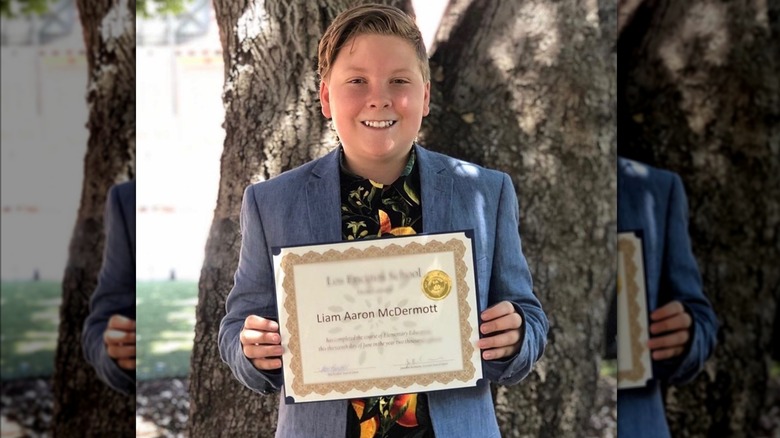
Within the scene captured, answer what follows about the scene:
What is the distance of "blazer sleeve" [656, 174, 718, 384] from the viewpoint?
11.4ft

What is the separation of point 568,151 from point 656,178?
53 centimetres

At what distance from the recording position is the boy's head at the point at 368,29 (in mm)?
2951

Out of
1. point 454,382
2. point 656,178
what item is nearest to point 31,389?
point 454,382

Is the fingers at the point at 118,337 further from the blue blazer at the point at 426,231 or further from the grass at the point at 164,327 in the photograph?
the blue blazer at the point at 426,231

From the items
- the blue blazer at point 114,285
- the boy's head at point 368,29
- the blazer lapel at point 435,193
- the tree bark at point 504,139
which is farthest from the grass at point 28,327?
the blazer lapel at point 435,193

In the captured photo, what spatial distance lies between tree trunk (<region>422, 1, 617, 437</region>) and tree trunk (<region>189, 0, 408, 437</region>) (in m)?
0.46

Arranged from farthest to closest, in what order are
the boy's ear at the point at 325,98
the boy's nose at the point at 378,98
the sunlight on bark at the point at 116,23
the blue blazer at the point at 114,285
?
1. the sunlight on bark at the point at 116,23
2. the blue blazer at the point at 114,285
3. the boy's ear at the point at 325,98
4. the boy's nose at the point at 378,98

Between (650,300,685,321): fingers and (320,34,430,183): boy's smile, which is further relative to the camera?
(650,300,685,321): fingers

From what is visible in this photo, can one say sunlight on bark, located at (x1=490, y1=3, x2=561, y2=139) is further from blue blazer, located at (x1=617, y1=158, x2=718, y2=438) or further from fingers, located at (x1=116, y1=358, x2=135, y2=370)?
fingers, located at (x1=116, y1=358, x2=135, y2=370)

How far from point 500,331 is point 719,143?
4.41 ft

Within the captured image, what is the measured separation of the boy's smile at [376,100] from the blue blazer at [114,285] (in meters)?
1.11

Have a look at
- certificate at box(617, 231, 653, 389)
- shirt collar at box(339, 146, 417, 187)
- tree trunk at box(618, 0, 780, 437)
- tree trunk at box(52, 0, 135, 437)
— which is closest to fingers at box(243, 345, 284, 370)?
shirt collar at box(339, 146, 417, 187)

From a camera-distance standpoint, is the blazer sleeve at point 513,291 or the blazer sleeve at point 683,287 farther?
the blazer sleeve at point 683,287

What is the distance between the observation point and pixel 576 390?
326 centimetres
